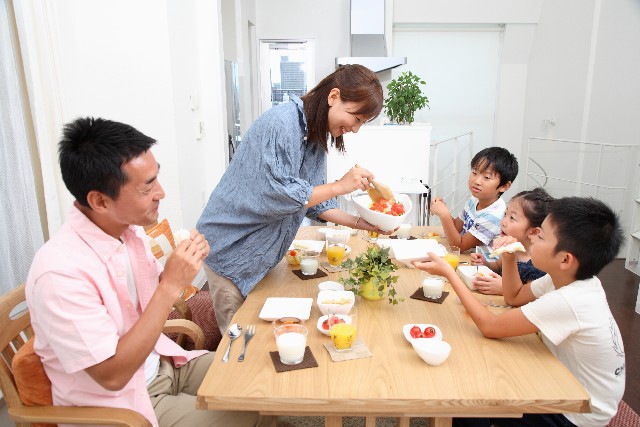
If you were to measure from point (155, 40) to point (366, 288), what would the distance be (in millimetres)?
2088

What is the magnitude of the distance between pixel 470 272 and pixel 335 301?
0.67 meters

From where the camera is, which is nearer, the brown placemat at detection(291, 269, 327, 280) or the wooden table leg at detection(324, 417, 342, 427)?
the wooden table leg at detection(324, 417, 342, 427)

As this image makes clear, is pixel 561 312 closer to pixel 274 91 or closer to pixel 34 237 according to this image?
pixel 34 237

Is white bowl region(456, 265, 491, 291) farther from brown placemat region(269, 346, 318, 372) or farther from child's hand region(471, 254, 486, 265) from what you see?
brown placemat region(269, 346, 318, 372)

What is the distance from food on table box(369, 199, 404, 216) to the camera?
208 centimetres

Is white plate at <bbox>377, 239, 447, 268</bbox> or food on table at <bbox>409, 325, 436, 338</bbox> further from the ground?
white plate at <bbox>377, 239, 447, 268</bbox>

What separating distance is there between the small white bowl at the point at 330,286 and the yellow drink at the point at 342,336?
1.20ft

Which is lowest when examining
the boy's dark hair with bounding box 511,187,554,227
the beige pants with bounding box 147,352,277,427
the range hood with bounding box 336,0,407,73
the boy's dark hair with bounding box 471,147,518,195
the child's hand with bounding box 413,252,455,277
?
the beige pants with bounding box 147,352,277,427

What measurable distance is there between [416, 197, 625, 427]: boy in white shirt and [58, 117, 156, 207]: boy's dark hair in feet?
3.66

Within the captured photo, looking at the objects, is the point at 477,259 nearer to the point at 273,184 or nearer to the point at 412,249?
the point at 412,249

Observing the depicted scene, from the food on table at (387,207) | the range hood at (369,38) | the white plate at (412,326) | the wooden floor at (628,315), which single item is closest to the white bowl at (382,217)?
the food on table at (387,207)

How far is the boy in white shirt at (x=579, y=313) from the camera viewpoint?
54.3 inches

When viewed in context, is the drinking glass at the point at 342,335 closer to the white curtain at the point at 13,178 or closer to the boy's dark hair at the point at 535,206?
the boy's dark hair at the point at 535,206

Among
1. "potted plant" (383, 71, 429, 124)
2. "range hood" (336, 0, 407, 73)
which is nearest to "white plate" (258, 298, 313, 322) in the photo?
"potted plant" (383, 71, 429, 124)
